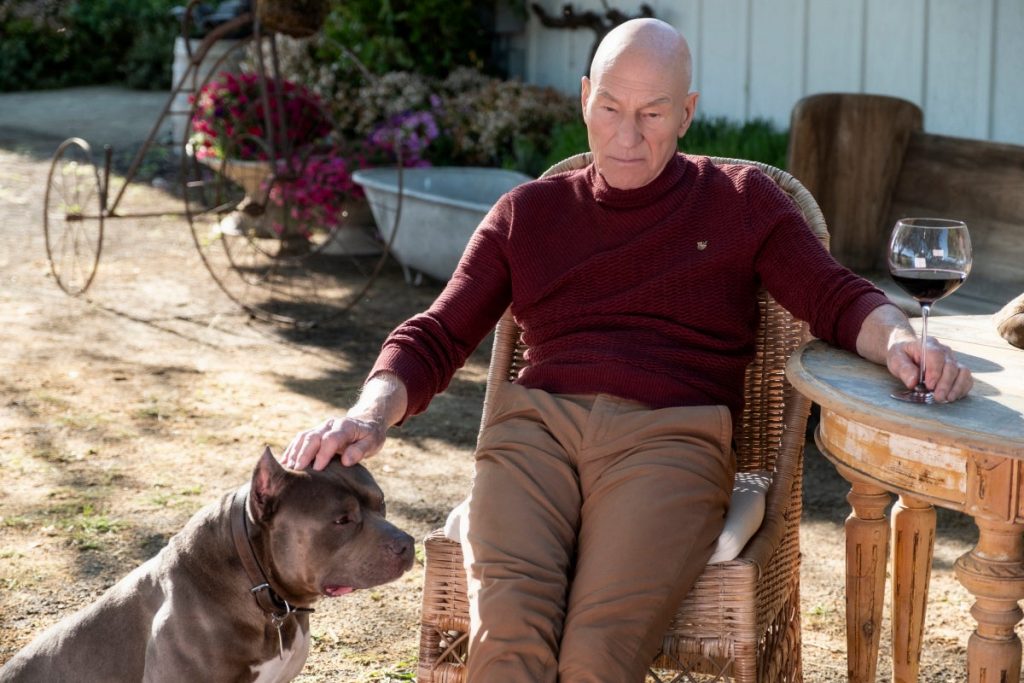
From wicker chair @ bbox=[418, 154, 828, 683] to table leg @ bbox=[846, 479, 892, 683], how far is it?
20 cm

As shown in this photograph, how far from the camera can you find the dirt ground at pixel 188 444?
3.50 m

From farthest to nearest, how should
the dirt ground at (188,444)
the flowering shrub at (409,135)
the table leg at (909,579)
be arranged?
the flowering shrub at (409,135), the dirt ground at (188,444), the table leg at (909,579)

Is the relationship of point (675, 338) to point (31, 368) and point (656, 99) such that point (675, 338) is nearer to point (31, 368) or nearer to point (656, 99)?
point (656, 99)

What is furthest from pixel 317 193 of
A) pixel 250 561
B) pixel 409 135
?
pixel 250 561

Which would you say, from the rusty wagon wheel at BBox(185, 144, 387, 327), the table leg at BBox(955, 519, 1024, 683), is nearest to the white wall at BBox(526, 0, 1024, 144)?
the rusty wagon wheel at BBox(185, 144, 387, 327)

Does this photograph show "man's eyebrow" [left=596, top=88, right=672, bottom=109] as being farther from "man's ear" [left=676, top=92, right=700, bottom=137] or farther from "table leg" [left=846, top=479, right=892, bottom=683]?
"table leg" [left=846, top=479, right=892, bottom=683]

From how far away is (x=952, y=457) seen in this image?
2174mm

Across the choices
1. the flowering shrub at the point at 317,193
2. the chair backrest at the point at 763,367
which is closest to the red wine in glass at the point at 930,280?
the chair backrest at the point at 763,367

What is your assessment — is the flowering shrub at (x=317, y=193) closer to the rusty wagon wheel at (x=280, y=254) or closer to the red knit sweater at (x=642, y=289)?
the rusty wagon wheel at (x=280, y=254)

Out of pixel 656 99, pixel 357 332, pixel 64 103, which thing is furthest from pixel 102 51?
pixel 656 99

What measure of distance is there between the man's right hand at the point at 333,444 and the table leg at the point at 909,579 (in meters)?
1.27

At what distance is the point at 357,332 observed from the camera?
21.2 feet

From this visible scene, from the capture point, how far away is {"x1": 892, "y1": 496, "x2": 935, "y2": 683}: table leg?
2.89 metres

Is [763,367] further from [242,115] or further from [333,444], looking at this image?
[242,115]
